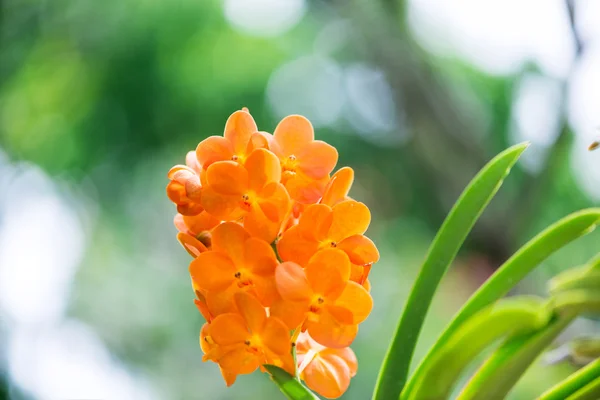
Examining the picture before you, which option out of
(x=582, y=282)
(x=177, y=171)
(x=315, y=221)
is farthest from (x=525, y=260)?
(x=177, y=171)

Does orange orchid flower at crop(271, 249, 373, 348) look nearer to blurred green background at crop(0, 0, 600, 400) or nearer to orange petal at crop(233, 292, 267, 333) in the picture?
orange petal at crop(233, 292, 267, 333)

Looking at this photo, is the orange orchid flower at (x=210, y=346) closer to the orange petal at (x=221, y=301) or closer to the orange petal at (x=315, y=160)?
the orange petal at (x=221, y=301)

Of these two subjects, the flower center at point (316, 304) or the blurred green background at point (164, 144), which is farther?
the blurred green background at point (164, 144)

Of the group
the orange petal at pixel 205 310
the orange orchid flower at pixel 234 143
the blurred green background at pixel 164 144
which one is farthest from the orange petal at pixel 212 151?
the blurred green background at pixel 164 144

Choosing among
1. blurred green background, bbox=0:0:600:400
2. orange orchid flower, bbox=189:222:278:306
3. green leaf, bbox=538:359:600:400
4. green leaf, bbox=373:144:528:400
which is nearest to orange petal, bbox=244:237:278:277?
orange orchid flower, bbox=189:222:278:306

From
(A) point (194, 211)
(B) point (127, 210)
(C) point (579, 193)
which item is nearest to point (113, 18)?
(B) point (127, 210)
